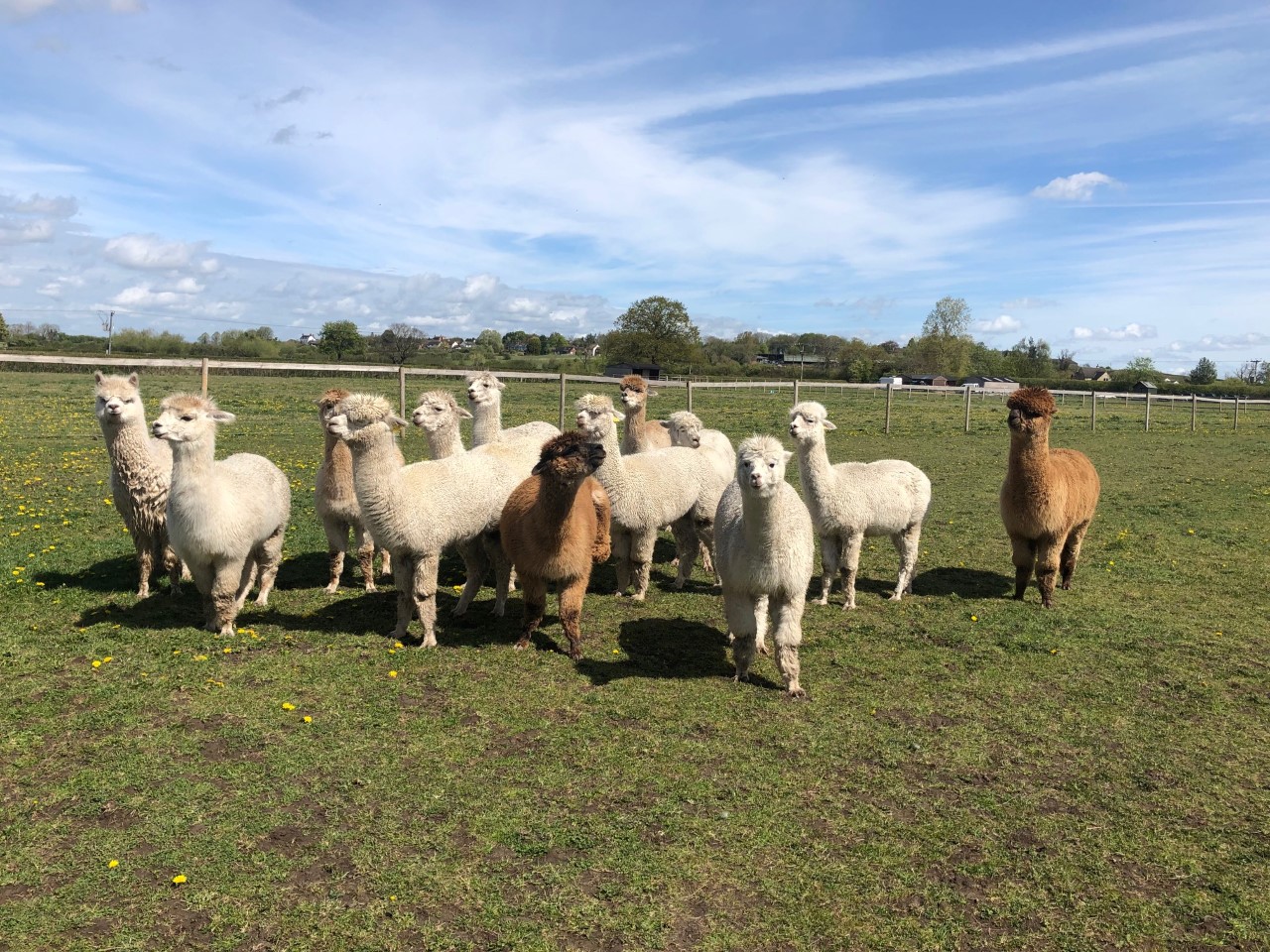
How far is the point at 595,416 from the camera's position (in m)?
7.73

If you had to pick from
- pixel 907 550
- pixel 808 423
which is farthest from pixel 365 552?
pixel 907 550

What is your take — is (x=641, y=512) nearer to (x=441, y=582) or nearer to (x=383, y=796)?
(x=441, y=582)

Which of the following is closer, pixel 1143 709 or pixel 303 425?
pixel 1143 709

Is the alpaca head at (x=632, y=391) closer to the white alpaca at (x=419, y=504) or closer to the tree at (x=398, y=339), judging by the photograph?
the white alpaca at (x=419, y=504)

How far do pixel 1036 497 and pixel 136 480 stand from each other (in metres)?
8.20

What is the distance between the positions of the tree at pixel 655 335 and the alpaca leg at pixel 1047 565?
57.1 meters

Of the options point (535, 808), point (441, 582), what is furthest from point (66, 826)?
point (441, 582)

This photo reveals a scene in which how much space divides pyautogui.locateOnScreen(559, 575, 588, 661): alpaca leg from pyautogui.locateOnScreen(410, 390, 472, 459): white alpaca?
239cm

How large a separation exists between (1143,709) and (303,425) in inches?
803

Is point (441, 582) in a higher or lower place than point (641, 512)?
lower

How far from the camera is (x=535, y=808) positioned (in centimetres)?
397

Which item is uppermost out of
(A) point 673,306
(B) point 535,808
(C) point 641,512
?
(A) point 673,306

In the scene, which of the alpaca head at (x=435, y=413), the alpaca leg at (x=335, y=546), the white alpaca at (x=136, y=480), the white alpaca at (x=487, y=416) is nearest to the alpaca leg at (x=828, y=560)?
the white alpaca at (x=487, y=416)

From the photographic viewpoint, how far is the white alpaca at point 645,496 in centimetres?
750
